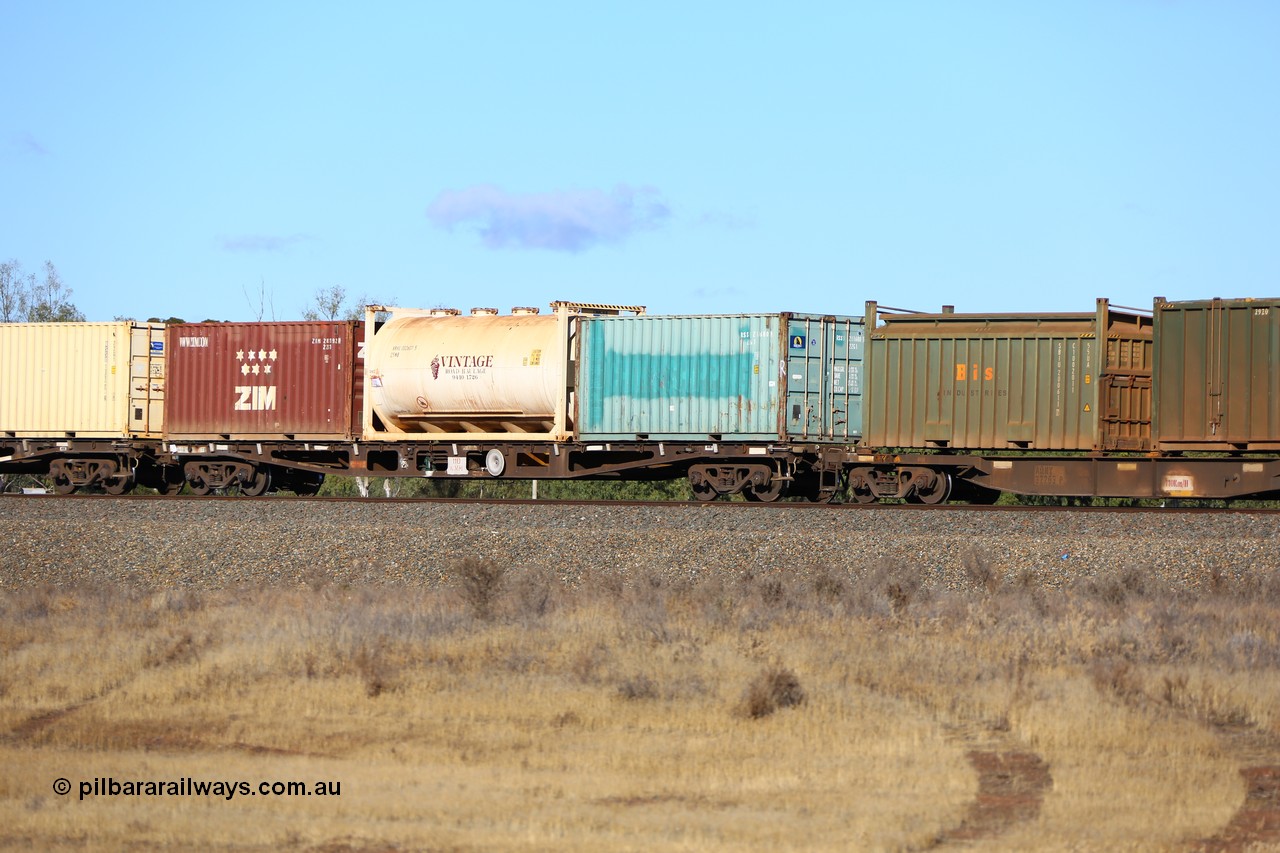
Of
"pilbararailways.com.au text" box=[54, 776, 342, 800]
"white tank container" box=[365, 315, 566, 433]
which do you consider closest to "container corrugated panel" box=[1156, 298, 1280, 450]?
"white tank container" box=[365, 315, 566, 433]

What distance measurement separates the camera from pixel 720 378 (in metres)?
22.7

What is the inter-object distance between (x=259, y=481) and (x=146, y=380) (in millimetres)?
2850

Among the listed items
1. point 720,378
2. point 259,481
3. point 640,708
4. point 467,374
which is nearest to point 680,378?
point 720,378

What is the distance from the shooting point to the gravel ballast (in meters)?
15.0

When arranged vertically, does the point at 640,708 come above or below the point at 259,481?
below

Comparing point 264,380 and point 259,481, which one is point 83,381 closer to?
point 264,380

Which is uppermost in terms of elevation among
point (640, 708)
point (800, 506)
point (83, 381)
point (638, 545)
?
point (83, 381)

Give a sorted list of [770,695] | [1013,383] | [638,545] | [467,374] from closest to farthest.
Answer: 1. [770,695]
2. [638,545]
3. [1013,383]
4. [467,374]

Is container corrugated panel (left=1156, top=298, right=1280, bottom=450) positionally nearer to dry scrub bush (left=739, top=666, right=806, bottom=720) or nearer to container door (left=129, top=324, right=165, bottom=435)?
dry scrub bush (left=739, top=666, right=806, bottom=720)

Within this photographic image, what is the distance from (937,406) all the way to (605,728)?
13.0 meters

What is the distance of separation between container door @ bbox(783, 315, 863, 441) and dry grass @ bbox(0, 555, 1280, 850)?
775 cm

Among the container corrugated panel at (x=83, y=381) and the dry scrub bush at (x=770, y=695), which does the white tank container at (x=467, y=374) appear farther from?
the dry scrub bush at (x=770, y=695)

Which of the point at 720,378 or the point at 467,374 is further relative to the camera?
the point at 467,374

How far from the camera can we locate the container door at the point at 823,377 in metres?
22.5
